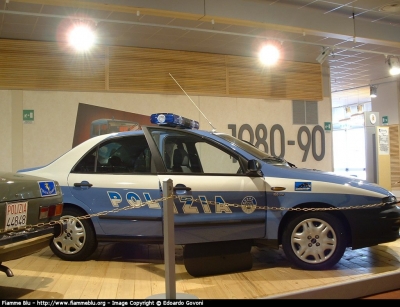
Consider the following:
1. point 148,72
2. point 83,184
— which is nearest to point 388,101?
point 148,72

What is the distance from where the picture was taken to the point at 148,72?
8109 millimetres

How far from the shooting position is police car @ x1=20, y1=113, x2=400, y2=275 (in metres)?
4.11

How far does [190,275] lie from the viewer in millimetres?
4078

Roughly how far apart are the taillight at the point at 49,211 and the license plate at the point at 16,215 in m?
0.19

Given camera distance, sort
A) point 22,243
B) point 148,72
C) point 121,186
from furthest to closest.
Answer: point 148,72 → point 121,186 → point 22,243

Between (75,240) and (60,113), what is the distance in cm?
355

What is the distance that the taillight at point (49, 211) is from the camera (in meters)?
3.53

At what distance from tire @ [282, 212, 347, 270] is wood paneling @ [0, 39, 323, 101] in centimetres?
475

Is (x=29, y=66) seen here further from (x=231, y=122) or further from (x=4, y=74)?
(x=231, y=122)

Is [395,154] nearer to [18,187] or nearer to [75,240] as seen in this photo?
[75,240]

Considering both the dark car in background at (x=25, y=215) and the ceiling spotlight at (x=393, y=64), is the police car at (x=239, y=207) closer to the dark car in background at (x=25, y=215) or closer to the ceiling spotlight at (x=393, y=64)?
the dark car in background at (x=25, y=215)

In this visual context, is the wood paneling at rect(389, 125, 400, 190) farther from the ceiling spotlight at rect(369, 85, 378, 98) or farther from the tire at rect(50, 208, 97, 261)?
the tire at rect(50, 208, 97, 261)

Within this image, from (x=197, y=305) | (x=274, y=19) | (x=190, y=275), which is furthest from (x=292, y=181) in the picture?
(x=274, y=19)

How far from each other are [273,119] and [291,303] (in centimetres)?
642
